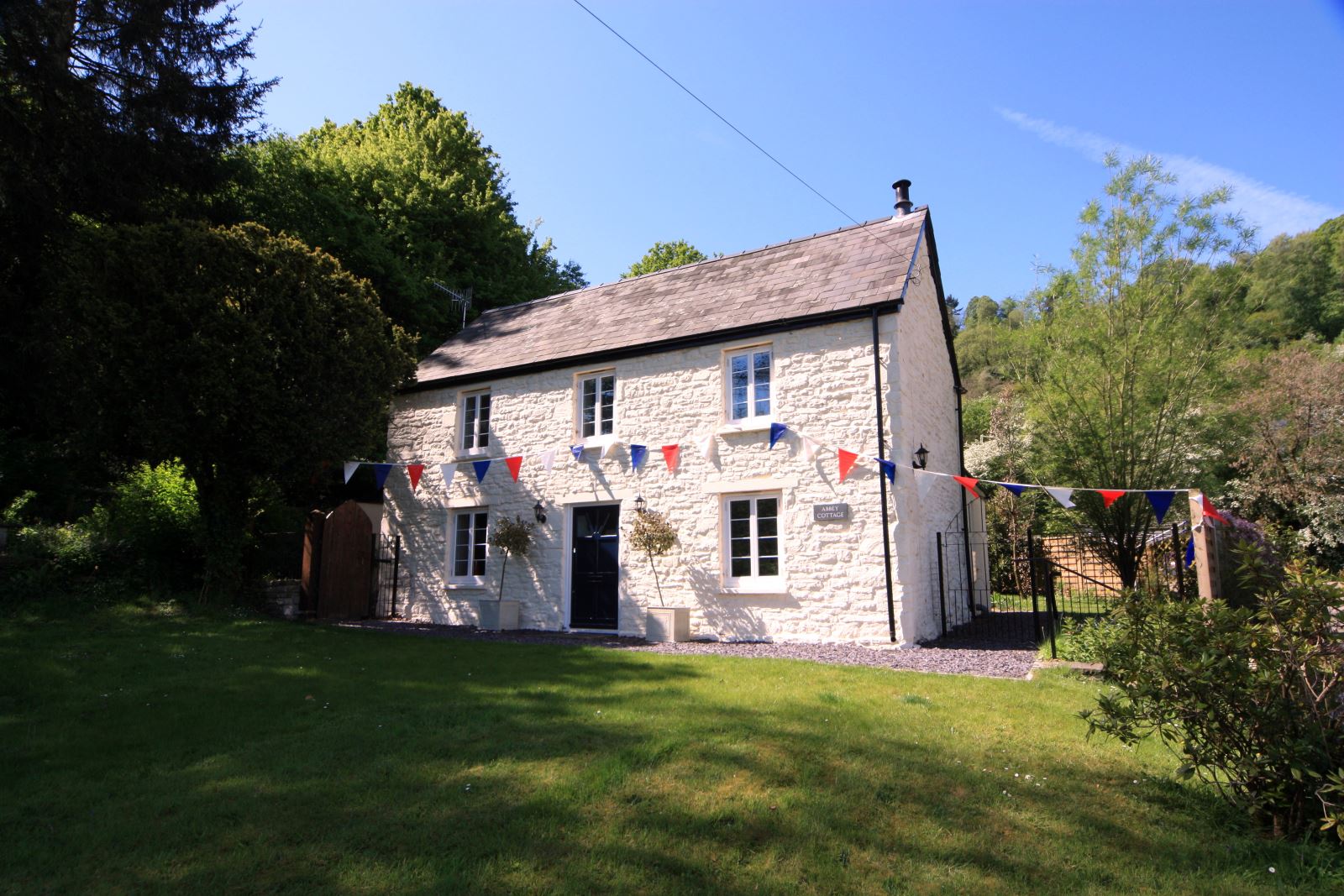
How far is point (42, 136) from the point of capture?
11.6 meters

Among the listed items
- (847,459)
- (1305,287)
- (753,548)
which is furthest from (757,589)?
(1305,287)

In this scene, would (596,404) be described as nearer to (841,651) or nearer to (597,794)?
(841,651)

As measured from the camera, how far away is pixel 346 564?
49.0ft

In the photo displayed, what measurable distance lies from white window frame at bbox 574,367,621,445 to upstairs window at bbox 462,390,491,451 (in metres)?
2.38

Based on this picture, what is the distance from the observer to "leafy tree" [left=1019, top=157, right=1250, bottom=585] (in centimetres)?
1307

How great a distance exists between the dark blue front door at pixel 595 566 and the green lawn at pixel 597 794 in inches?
226

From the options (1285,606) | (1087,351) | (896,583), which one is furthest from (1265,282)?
(1285,606)

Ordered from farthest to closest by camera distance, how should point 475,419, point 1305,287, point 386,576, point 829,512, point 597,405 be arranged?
point 1305,287, point 386,576, point 475,419, point 597,405, point 829,512

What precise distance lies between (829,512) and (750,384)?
259cm

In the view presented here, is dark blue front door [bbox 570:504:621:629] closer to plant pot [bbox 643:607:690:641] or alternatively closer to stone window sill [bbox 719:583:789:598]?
plant pot [bbox 643:607:690:641]

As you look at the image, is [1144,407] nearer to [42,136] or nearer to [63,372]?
[63,372]

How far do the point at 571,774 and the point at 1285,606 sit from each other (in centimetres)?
404

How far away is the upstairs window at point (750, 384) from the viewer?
12.3m

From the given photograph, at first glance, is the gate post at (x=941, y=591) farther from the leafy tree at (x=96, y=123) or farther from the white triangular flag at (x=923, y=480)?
the leafy tree at (x=96, y=123)
